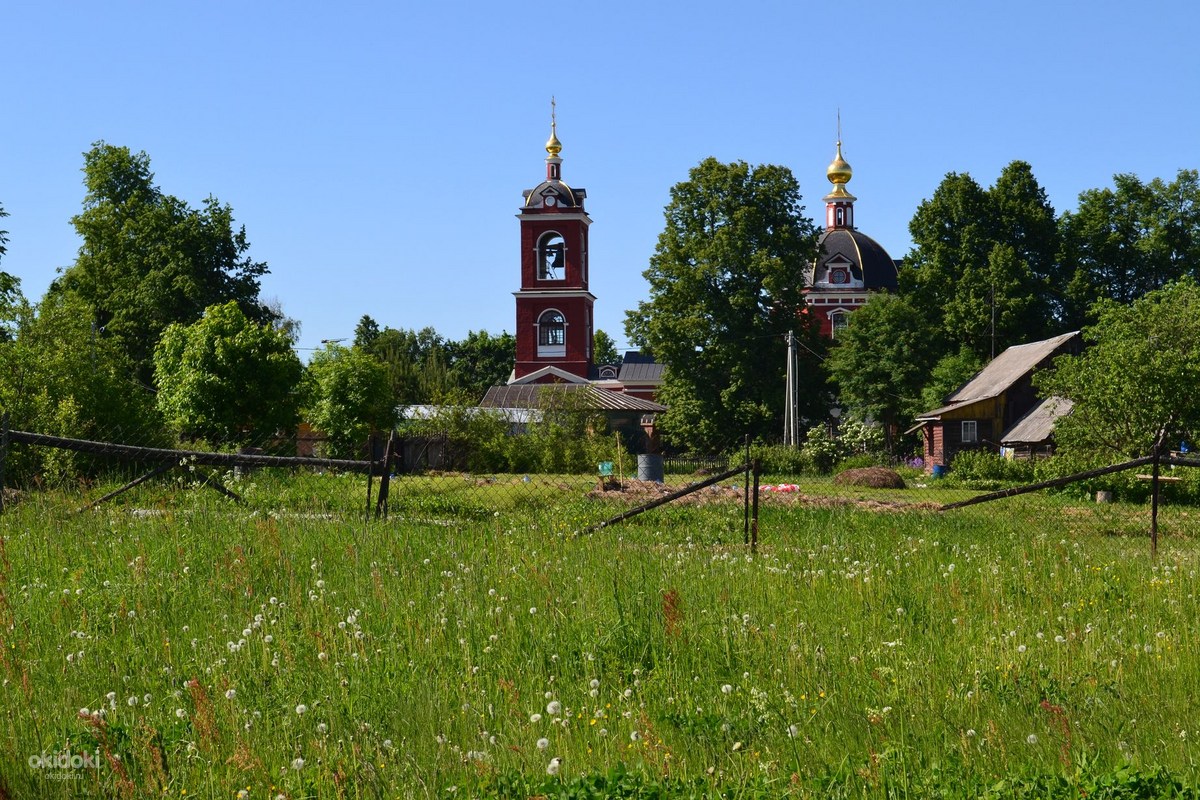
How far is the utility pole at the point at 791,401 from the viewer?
1865 inches

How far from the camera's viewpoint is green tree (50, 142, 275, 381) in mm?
47750

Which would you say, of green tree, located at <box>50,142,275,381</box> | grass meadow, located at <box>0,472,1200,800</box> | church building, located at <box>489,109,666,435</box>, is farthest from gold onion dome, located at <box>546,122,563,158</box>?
grass meadow, located at <box>0,472,1200,800</box>

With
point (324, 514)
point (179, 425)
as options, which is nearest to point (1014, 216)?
point (179, 425)

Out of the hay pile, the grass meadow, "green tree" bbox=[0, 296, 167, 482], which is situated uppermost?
"green tree" bbox=[0, 296, 167, 482]

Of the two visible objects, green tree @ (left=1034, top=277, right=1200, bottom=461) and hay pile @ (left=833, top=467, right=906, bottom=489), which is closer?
green tree @ (left=1034, top=277, right=1200, bottom=461)

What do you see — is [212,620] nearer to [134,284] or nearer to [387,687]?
[387,687]

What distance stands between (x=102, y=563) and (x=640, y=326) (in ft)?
149

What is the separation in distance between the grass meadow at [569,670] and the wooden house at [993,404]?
36.4 meters

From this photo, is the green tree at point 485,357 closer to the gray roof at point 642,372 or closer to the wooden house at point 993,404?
the gray roof at point 642,372

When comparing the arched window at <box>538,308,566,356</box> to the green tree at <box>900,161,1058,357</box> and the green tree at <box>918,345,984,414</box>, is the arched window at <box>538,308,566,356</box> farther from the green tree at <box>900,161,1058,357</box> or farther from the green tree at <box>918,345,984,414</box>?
the green tree at <box>918,345,984,414</box>

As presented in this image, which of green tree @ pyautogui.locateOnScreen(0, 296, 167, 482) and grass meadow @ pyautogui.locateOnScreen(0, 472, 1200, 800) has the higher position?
green tree @ pyautogui.locateOnScreen(0, 296, 167, 482)

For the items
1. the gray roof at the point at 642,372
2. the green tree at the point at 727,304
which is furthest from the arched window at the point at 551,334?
the green tree at the point at 727,304

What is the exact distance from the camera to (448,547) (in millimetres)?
9555

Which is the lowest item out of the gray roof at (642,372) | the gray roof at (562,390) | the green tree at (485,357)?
the gray roof at (562,390)
